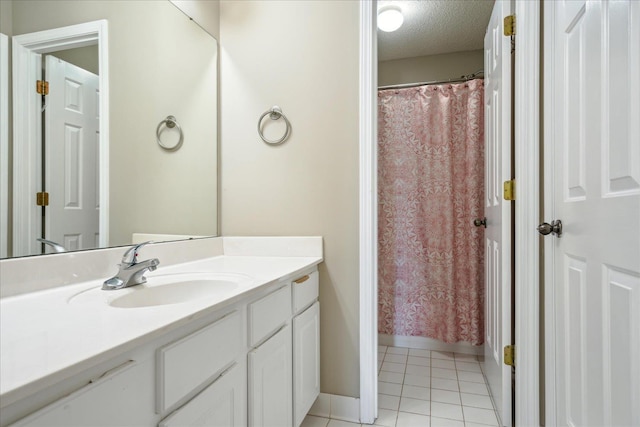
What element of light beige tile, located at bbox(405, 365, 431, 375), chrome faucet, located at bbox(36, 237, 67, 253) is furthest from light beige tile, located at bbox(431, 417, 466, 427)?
chrome faucet, located at bbox(36, 237, 67, 253)

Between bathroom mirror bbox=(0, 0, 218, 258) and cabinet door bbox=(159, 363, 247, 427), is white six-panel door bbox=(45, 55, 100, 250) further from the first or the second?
cabinet door bbox=(159, 363, 247, 427)

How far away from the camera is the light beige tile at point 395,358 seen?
2.33 metres

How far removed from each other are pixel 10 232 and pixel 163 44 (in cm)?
99

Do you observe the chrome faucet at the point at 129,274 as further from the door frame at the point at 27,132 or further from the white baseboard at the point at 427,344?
the white baseboard at the point at 427,344

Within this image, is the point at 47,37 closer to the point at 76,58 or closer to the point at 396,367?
the point at 76,58

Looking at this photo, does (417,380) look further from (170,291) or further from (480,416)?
(170,291)

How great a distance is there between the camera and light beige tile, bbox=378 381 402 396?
190cm

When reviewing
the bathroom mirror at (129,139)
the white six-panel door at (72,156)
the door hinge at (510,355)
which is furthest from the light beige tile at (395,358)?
the white six-panel door at (72,156)

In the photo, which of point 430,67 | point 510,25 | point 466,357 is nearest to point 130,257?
point 510,25

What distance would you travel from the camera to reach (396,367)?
223 centimetres

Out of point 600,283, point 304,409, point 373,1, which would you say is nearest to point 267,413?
point 304,409

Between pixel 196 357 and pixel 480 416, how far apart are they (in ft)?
5.14

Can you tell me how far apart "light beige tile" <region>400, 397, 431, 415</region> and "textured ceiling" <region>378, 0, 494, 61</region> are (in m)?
2.45

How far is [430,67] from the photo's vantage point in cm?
291
